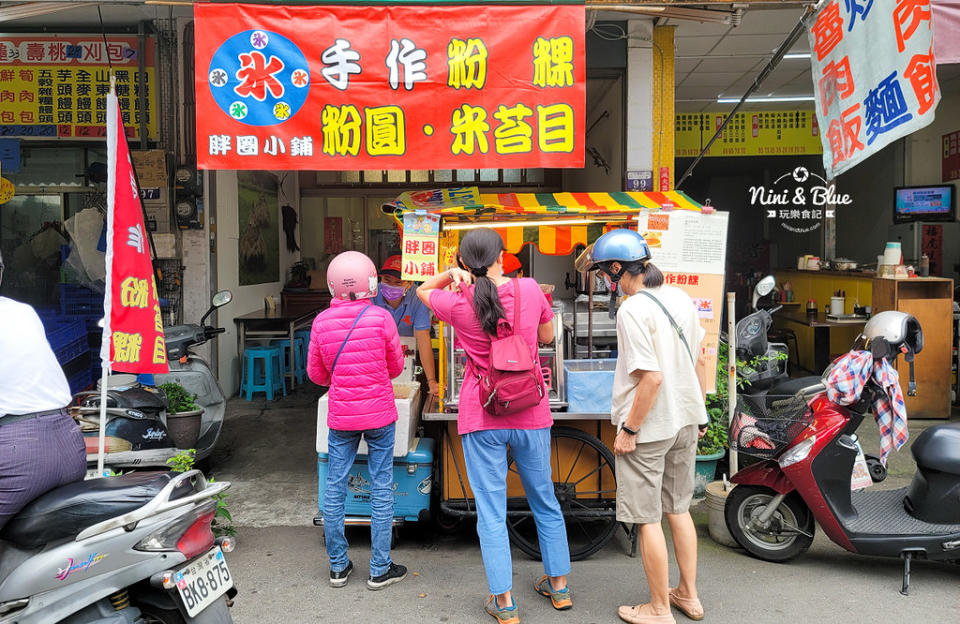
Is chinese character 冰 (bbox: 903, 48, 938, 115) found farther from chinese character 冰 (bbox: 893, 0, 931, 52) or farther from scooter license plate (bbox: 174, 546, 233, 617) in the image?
scooter license plate (bbox: 174, 546, 233, 617)

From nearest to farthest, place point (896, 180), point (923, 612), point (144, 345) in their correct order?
point (923, 612) → point (144, 345) → point (896, 180)

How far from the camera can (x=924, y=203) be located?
1098 cm

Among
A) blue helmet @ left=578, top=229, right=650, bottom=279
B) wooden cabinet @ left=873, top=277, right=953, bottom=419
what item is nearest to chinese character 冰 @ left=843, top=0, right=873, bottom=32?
blue helmet @ left=578, top=229, right=650, bottom=279

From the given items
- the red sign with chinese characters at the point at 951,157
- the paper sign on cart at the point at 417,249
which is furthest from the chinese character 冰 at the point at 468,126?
the red sign with chinese characters at the point at 951,157

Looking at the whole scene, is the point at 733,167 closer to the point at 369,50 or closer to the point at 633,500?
the point at 369,50

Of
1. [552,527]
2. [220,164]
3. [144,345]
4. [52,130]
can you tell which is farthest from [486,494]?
[52,130]

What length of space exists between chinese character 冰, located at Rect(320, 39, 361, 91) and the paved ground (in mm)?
3051

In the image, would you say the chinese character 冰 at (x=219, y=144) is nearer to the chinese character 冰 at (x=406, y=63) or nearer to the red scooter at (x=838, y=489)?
the chinese character 冰 at (x=406, y=63)

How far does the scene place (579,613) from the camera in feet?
12.4

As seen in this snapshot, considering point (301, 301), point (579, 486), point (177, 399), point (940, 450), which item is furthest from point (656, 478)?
point (301, 301)

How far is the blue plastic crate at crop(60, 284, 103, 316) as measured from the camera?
797 centimetres

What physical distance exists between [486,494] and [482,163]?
2.31 m

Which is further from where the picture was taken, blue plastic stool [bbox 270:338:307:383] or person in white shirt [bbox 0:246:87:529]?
blue plastic stool [bbox 270:338:307:383]

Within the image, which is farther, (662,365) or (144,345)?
(144,345)
